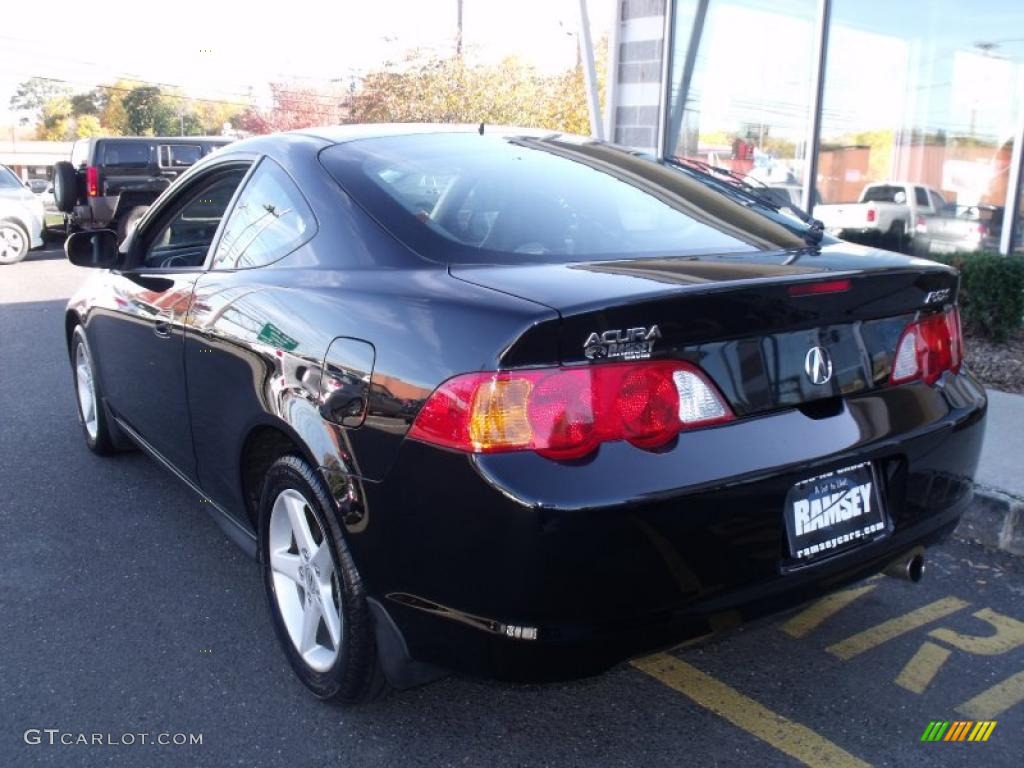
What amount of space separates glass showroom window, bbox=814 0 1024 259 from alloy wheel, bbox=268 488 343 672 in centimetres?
786

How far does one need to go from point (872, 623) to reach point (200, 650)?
226cm

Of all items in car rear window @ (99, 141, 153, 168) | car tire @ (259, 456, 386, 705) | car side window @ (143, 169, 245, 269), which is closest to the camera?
car tire @ (259, 456, 386, 705)

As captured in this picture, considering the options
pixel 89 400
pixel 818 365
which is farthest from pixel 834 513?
pixel 89 400

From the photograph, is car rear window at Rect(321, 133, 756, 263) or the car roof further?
the car roof

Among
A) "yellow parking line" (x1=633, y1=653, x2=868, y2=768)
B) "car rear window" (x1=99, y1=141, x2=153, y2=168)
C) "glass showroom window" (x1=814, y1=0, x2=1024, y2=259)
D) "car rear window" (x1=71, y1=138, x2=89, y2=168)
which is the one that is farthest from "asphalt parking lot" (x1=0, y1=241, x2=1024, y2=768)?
"car rear window" (x1=71, y1=138, x2=89, y2=168)

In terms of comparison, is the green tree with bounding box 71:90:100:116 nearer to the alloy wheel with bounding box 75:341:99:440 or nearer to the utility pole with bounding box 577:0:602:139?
the utility pole with bounding box 577:0:602:139

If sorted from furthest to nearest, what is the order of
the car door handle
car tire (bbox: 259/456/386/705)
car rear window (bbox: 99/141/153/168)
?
car rear window (bbox: 99/141/153/168) < the car door handle < car tire (bbox: 259/456/386/705)

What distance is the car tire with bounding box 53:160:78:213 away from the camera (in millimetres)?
15867

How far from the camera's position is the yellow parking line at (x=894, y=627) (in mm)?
3168

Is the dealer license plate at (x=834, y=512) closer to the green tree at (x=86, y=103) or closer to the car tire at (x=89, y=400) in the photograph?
the car tire at (x=89, y=400)

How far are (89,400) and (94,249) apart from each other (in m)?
1.13

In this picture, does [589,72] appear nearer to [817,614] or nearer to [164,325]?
[164,325]

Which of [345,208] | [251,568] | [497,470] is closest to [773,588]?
[497,470]

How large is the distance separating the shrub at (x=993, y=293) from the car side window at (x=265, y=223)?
223 inches
